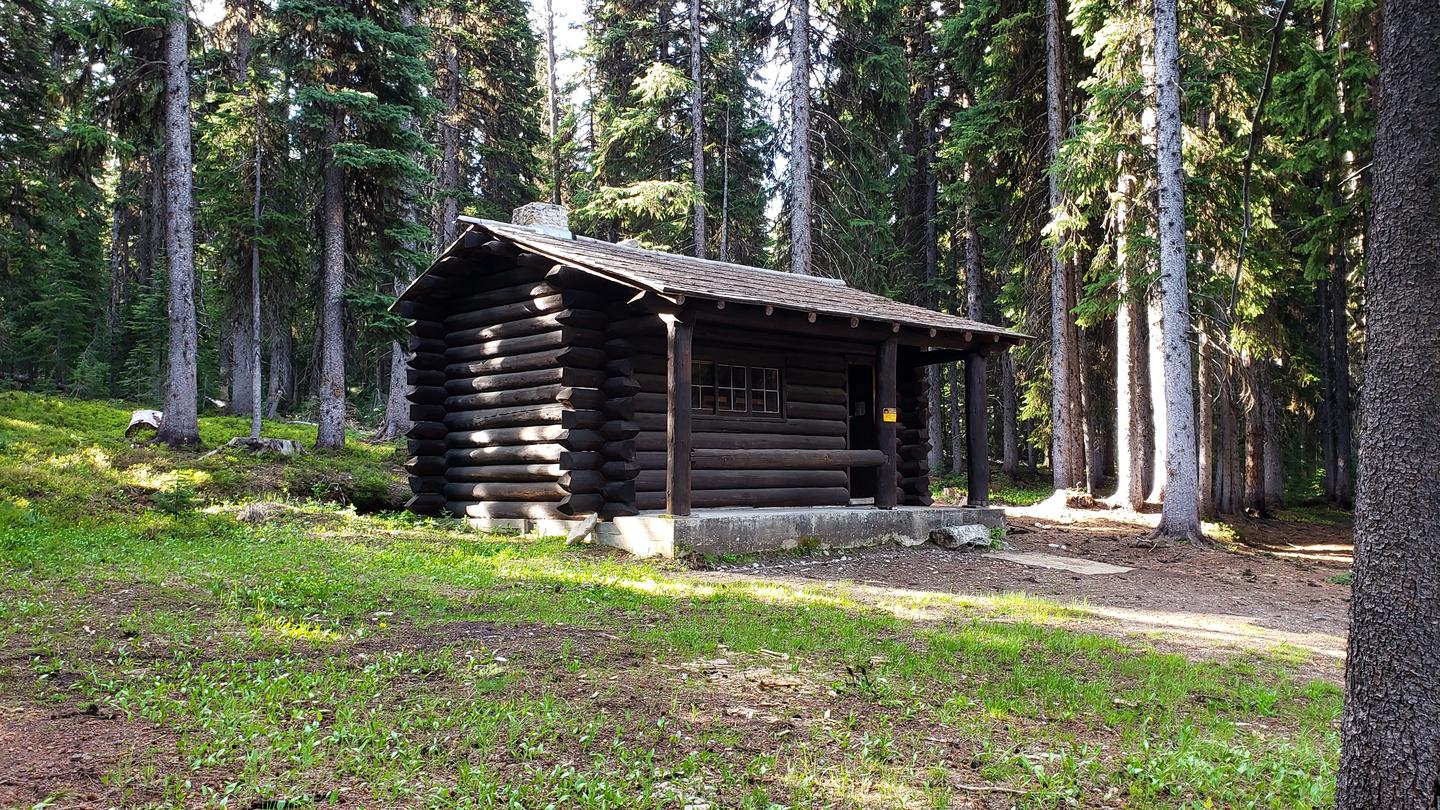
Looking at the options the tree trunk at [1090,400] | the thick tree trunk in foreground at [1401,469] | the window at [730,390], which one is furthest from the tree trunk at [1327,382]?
the thick tree trunk in foreground at [1401,469]

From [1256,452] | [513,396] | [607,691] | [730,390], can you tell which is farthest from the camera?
[1256,452]

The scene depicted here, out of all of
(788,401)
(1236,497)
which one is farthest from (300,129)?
(1236,497)

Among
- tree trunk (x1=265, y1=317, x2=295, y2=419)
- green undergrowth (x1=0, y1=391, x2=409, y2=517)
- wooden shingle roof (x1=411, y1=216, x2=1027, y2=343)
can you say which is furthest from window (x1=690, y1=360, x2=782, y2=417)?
tree trunk (x1=265, y1=317, x2=295, y2=419)

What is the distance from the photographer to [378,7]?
1870 centimetres

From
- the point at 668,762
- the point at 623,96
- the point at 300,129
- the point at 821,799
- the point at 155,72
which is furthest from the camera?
the point at 623,96

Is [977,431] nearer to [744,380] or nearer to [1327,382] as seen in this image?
[744,380]

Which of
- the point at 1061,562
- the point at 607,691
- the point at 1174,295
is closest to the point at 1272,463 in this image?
the point at 1174,295

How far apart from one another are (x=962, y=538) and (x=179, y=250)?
16.3 metres

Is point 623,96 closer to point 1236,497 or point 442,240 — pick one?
point 442,240

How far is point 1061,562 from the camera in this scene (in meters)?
12.4

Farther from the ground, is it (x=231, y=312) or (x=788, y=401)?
(x=231, y=312)

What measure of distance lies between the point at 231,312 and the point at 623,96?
12.5 m

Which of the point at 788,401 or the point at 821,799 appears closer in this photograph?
the point at 821,799

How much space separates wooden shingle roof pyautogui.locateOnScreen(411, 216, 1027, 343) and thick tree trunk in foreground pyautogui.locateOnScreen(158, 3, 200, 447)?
7356 mm
